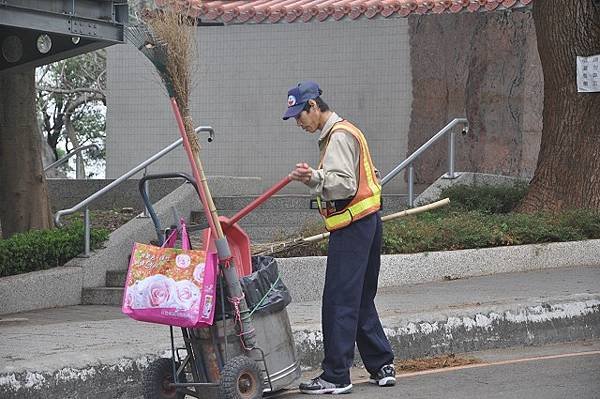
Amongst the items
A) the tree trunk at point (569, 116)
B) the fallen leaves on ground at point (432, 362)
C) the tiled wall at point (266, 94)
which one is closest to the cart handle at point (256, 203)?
the fallen leaves on ground at point (432, 362)

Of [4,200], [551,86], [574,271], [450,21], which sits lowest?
[574,271]

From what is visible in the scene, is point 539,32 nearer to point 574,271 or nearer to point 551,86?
point 551,86

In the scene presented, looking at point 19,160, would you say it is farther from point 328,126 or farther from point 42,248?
point 328,126

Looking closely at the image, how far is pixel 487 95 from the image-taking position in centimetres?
1669

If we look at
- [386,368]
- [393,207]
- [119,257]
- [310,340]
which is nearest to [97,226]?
[119,257]

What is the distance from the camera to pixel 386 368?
7.65 m

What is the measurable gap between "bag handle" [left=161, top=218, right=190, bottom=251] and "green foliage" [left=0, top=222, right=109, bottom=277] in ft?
17.6

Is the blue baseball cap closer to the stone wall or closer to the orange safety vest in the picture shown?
the orange safety vest

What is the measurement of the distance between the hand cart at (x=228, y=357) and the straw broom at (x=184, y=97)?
0.06 m

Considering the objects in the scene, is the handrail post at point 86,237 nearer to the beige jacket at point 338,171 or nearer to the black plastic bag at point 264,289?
the black plastic bag at point 264,289

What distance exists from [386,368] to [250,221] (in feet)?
24.9

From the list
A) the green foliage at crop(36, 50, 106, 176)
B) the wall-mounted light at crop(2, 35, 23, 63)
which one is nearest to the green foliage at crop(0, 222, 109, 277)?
the wall-mounted light at crop(2, 35, 23, 63)

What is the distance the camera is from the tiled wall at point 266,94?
17297mm

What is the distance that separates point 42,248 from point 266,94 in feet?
21.3
